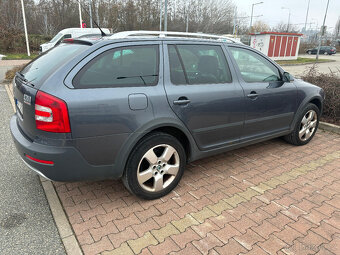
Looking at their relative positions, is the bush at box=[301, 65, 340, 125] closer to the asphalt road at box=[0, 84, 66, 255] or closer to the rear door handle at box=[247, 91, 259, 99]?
the rear door handle at box=[247, 91, 259, 99]

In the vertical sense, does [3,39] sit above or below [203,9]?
below

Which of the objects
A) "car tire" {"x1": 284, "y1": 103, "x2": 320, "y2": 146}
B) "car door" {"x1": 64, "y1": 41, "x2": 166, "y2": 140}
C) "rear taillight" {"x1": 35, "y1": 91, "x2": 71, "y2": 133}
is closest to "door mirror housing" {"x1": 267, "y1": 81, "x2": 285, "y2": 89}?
"car tire" {"x1": 284, "y1": 103, "x2": 320, "y2": 146}

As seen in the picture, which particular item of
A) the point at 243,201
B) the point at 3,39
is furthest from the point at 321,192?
the point at 3,39

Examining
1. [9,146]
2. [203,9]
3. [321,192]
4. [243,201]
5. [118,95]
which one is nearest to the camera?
[118,95]

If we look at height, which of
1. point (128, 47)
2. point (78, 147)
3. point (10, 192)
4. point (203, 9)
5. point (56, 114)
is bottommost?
point (10, 192)

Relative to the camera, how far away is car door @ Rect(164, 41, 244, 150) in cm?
290

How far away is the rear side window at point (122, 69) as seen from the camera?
2422 mm

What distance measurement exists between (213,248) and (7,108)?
600 cm

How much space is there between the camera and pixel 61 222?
2.56 metres

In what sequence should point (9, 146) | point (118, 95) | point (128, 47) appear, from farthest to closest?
point (9, 146), point (128, 47), point (118, 95)

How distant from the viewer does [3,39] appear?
74.8 feet

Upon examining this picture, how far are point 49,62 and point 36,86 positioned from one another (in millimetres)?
390

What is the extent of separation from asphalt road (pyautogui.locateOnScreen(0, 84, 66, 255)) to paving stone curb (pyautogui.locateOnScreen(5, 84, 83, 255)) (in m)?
0.04

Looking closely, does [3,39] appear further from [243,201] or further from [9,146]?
[243,201]
